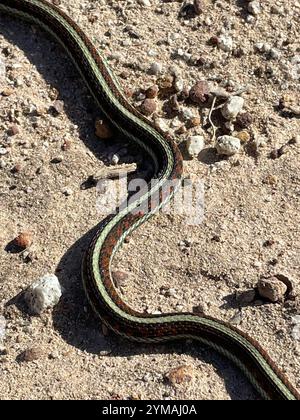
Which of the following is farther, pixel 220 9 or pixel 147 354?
pixel 220 9

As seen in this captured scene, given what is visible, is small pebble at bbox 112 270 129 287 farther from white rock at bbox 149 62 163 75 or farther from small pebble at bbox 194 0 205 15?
small pebble at bbox 194 0 205 15

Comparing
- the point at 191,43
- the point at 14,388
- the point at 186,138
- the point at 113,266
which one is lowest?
the point at 14,388

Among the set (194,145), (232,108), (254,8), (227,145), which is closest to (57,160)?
(194,145)

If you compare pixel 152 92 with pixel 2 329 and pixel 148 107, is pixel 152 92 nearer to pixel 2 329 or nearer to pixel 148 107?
pixel 148 107

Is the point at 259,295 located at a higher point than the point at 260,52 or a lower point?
lower

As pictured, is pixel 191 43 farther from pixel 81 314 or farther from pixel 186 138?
pixel 81 314
